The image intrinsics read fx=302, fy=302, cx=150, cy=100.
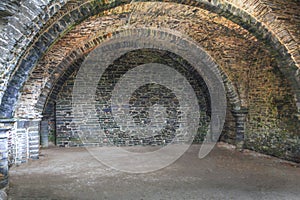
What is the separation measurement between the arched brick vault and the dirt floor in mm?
1343

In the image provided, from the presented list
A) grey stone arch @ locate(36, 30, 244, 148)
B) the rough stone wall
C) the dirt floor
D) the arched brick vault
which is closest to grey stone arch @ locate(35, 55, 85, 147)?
the rough stone wall

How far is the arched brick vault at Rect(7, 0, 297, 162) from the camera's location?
634 centimetres

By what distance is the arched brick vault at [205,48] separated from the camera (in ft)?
20.8

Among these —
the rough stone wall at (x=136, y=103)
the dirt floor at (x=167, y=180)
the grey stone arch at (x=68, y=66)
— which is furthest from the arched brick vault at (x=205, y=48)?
the rough stone wall at (x=136, y=103)

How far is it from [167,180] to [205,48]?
398 cm

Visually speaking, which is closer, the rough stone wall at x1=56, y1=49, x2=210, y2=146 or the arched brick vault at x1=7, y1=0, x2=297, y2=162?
the arched brick vault at x1=7, y1=0, x2=297, y2=162

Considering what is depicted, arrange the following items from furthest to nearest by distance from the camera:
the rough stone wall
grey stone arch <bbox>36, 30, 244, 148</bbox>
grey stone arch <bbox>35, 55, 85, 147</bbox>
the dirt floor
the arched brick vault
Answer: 1. the rough stone wall
2. grey stone arch <bbox>35, 55, 85, 147</bbox>
3. grey stone arch <bbox>36, 30, 244, 148</bbox>
4. the arched brick vault
5. the dirt floor

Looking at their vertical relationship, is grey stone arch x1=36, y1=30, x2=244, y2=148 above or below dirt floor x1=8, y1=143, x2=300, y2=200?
above

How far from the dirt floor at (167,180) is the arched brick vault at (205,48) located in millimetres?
1343

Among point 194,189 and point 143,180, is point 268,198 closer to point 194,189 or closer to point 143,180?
point 194,189

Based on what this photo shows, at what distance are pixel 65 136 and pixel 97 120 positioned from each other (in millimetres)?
1106

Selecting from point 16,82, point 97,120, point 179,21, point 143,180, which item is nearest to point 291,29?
point 179,21

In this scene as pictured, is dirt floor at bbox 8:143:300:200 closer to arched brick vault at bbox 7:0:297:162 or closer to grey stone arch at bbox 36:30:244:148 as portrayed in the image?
arched brick vault at bbox 7:0:297:162

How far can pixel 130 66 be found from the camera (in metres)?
9.99
